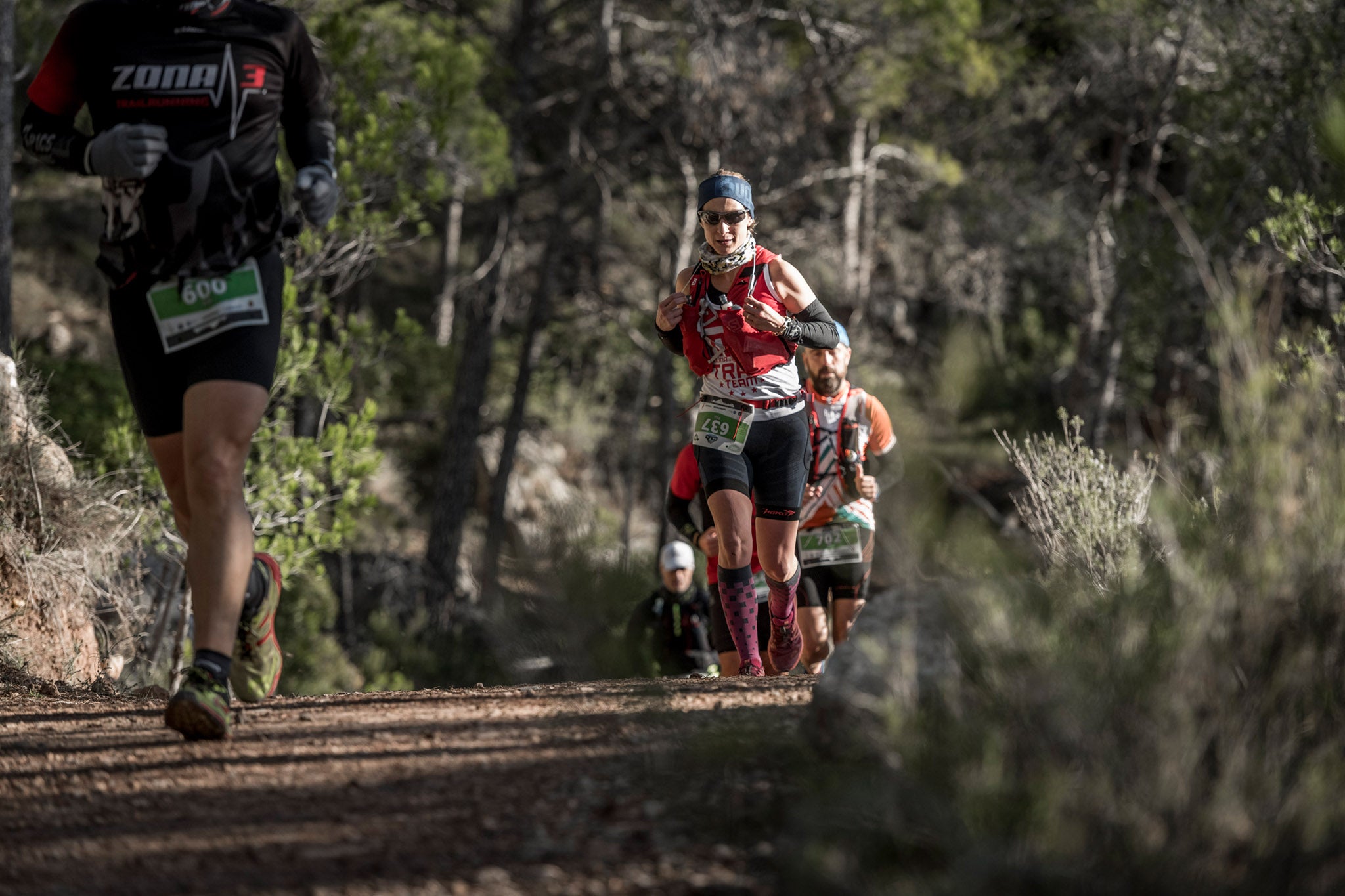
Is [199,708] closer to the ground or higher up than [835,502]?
closer to the ground

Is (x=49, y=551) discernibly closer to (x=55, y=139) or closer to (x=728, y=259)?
(x=55, y=139)

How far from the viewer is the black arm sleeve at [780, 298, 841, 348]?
488 cm

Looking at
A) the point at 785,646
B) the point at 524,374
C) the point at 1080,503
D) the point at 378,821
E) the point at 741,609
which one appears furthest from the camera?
the point at 524,374

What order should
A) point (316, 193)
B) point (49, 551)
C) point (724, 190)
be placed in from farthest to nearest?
point (49, 551), point (724, 190), point (316, 193)

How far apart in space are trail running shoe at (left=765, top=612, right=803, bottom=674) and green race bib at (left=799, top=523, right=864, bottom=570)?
0.92 m

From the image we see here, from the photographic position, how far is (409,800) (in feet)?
9.05

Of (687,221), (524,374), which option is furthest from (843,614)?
(524,374)

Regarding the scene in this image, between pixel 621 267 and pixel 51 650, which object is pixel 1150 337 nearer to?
pixel 621 267

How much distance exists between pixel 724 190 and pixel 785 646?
77.3 inches

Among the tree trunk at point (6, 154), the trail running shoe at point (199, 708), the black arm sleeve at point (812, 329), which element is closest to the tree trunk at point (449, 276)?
the tree trunk at point (6, 154)

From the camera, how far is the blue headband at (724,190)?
4949 millimetres

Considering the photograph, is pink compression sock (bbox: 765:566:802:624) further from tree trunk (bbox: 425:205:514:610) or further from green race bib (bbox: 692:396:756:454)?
tree trunk (bbox: 425:205:514:610)

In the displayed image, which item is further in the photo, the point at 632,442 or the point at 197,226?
the point at 632,442

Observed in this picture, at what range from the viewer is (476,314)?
1669 cm
